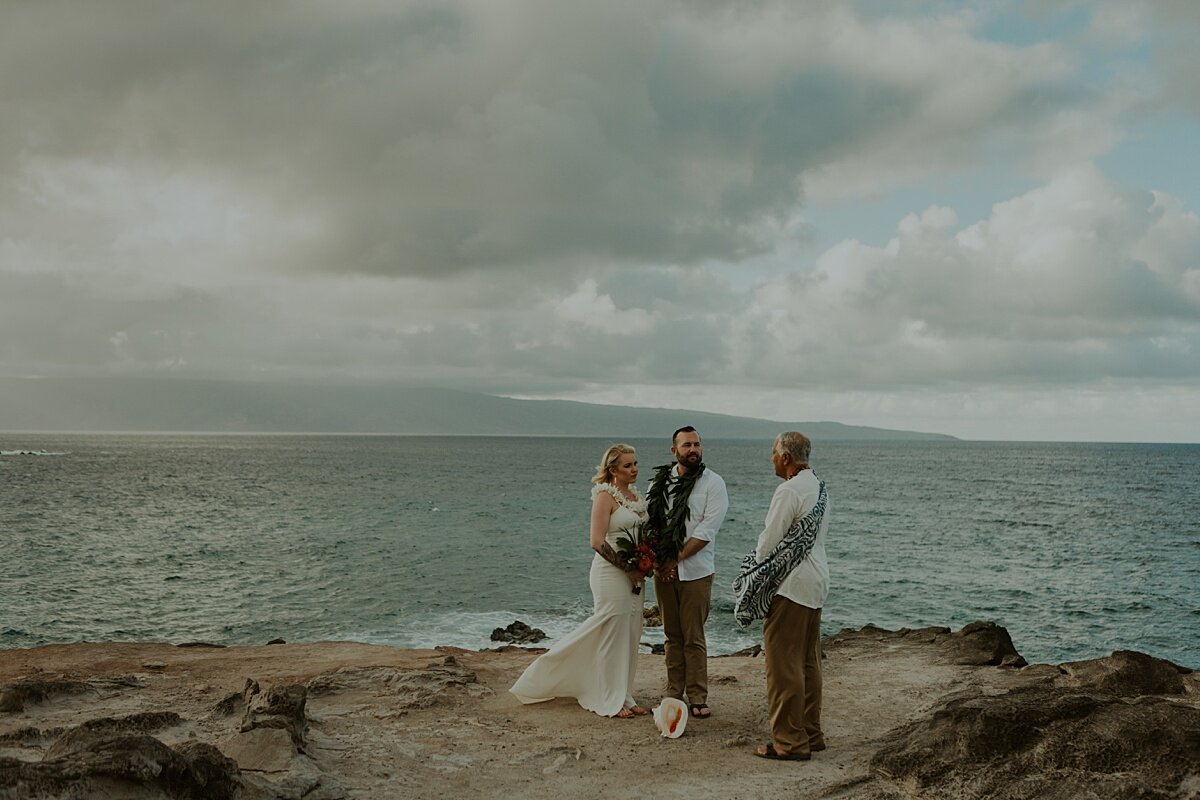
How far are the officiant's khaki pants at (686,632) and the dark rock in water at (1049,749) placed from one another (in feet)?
6.57

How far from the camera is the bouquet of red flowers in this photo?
323 inches

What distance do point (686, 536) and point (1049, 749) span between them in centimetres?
339

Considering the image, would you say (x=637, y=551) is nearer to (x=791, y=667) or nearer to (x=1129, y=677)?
(x=791, y=667)

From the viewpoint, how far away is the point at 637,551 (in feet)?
→ 26.9

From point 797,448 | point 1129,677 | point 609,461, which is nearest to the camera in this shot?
point 797,448

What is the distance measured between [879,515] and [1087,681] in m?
48.2

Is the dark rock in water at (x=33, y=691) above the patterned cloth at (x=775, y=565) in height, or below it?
below

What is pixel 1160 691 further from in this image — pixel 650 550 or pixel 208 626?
pixel 208 626

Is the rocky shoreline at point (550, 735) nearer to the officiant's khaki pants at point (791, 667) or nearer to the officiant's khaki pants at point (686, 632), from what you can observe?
the officiant's khaki pants at point (791, 667)

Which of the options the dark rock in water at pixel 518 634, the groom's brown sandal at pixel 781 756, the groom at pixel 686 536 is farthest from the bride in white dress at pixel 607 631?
the dark rock in water at pixel 518 634

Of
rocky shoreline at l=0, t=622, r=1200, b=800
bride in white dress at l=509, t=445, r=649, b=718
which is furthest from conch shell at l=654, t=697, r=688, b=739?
bride in white dress at l=509, t=445, r=649, b=718

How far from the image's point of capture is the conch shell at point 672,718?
8.03m

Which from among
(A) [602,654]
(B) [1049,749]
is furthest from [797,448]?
(A) [602,654]

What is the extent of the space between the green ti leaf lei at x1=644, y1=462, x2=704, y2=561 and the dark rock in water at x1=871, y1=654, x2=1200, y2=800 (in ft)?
8.29
